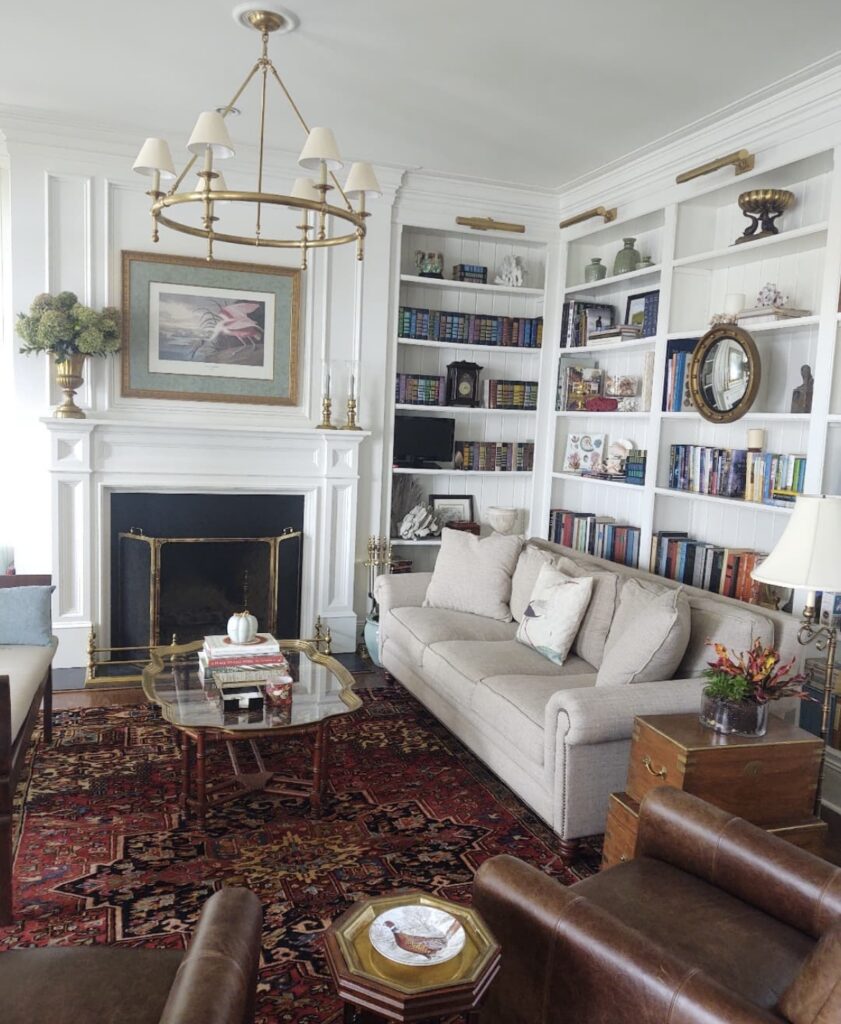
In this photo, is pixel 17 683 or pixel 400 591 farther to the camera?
pixel 400 591

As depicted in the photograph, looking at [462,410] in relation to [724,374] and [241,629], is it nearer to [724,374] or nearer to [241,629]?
[724,374]

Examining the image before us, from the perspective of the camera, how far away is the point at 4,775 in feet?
7.91

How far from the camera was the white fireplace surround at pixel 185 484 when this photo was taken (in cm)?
454

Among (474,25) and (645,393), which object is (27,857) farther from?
(645,393)

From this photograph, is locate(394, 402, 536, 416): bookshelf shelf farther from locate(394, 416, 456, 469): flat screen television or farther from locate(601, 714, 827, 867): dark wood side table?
locate(601, 714, 827, 867): dark wood side table

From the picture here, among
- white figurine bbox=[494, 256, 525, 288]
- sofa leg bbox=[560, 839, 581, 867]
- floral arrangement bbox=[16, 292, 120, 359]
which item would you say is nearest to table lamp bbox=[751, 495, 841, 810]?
sofa leg bbox=[560, 839, 581, 867]

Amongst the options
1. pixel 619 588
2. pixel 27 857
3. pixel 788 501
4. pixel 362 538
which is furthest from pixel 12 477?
pixel 788 501

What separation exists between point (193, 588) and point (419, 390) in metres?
1.82

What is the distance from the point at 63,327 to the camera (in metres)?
4.19

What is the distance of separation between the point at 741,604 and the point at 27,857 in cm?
273

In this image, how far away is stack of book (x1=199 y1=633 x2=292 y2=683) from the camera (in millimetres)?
3322

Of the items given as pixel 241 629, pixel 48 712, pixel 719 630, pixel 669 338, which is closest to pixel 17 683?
pixel 48 712

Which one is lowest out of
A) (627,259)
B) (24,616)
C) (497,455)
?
A: (24,616)

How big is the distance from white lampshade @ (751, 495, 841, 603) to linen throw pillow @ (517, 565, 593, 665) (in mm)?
1119
